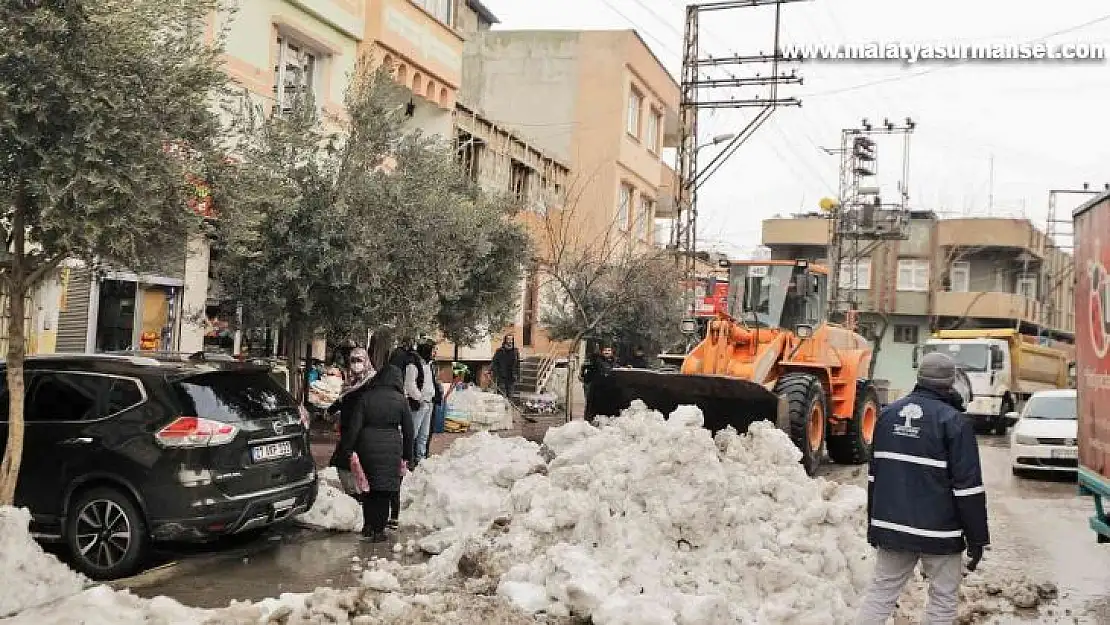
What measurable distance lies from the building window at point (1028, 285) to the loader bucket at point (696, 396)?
1744 inches

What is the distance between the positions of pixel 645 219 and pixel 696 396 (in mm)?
23134

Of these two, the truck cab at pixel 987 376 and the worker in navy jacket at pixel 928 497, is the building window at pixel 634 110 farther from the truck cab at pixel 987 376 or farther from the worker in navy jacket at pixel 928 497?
the worker in navy jacket at pixel 928 497

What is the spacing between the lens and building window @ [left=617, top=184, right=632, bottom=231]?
1310 inches

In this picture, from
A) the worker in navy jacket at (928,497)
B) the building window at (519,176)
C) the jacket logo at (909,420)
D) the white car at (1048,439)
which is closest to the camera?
the worker in navy jacket at (928,497)

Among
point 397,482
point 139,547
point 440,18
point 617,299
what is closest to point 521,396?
point 617,299

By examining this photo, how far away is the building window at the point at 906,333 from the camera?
54.1 metres

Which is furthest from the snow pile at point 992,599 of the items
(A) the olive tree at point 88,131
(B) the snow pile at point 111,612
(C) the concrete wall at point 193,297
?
(C) the concrete wall at point 193,297

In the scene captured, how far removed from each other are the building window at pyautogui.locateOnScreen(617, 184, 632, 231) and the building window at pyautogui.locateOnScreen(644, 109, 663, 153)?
8.33ft

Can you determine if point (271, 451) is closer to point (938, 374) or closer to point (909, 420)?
point (909, 420)

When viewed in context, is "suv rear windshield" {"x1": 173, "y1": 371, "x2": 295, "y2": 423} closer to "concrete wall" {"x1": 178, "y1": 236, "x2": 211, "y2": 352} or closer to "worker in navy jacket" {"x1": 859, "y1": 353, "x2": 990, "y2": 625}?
"worker in navy jacket" {"x1": 859, "y1": 353, "x2": 990, "y2": 625}

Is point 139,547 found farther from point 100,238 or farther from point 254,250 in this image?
point 254,250

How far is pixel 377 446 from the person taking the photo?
9.19 meters

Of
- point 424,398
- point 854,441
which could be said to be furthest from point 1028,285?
point 424,398

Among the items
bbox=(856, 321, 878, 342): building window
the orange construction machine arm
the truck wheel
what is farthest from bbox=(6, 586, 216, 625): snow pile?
bbox=(856, 321, 878, 342): building window
